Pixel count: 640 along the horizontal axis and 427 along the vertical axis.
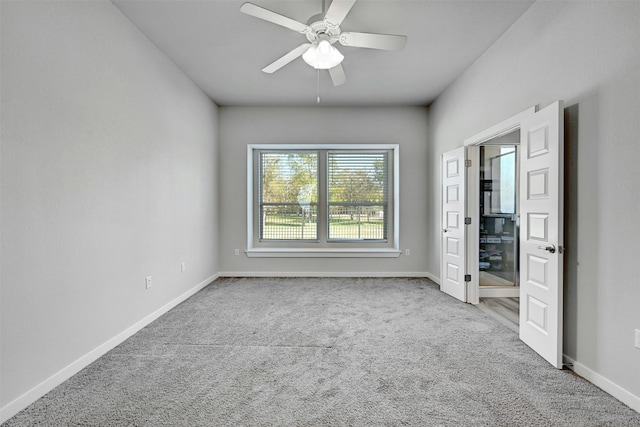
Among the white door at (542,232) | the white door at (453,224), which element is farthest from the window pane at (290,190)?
the white door at (542,232)

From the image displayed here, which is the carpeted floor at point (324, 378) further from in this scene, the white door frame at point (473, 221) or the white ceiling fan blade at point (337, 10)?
the white ceiling fan blade at point (337, 10)

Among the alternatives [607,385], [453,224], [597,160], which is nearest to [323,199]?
[453,224]

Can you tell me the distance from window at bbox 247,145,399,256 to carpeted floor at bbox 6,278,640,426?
207cm

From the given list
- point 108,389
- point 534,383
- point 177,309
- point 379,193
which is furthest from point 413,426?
point 379,193

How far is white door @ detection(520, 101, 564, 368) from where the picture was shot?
2158 millimetres

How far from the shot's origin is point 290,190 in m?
5.27

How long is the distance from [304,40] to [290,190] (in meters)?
2.63

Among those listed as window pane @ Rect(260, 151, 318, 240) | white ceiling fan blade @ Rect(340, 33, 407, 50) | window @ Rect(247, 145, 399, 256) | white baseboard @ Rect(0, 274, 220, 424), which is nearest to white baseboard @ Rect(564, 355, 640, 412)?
white ceiling fan blade @ Rect(340, 33, 407, 50)

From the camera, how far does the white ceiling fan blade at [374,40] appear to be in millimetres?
2197

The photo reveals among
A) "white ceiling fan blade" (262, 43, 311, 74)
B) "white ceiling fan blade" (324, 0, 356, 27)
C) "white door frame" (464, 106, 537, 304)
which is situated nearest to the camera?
"white ceiling fan blade" (324, 0, 356, 27)

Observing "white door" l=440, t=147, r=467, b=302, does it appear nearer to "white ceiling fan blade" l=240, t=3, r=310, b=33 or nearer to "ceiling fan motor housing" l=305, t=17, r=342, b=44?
"ceiling fan motor housing" l=305, t=17, r=342, b=44

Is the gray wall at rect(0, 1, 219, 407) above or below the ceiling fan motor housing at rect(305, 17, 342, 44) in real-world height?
below

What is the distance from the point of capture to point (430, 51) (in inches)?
127

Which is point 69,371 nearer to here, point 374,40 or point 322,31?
point 322,31
